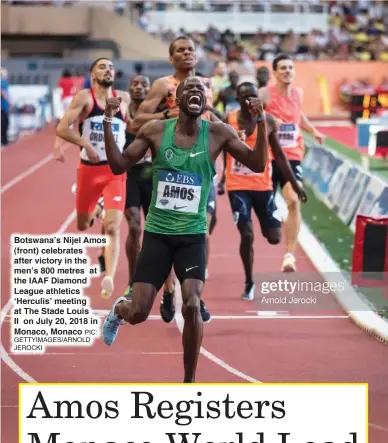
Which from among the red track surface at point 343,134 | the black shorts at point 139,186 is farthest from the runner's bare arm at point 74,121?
the red track surface at point 343,134

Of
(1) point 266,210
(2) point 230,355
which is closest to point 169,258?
(2) point 230,355

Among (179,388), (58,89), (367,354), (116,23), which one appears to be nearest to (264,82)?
(367,354)

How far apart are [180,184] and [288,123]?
4.83m

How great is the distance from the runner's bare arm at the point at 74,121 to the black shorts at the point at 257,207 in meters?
Result: 1.51

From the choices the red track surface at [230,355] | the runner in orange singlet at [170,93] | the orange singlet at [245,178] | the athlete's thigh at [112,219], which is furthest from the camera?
the orange singlet at [245,178]

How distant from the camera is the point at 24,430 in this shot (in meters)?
5.95

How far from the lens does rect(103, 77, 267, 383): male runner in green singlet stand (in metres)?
6.94

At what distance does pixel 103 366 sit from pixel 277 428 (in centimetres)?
232

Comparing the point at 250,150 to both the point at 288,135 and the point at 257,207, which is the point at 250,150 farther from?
the point at 288,135

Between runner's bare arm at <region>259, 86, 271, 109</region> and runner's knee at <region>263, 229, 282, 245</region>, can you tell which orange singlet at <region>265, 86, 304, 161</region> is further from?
runner's knee at <region>263, 229, 282, 245</region>

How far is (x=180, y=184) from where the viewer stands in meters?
7.02

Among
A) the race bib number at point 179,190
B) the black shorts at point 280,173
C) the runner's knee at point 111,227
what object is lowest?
the runner's knee at point 111,227

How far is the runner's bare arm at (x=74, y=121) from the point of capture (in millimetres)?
10039

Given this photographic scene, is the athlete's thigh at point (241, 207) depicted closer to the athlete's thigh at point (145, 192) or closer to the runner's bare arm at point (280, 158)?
the runner's bare arm at point (280, 158)
